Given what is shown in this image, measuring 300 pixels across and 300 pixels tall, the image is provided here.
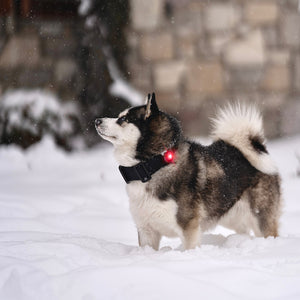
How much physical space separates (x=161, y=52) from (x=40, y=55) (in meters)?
1.66

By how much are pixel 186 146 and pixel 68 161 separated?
138 inches

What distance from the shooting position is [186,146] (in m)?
3.16

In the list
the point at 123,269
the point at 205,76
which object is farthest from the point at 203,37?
the point at 123,269

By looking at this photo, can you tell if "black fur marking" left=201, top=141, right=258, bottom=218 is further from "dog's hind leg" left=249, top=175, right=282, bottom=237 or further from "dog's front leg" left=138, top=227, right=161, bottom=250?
"dog's front leg" left=138, top=227, right=161, bottom=250

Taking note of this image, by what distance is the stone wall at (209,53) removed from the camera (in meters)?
6.63

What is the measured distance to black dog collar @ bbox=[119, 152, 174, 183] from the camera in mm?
2971

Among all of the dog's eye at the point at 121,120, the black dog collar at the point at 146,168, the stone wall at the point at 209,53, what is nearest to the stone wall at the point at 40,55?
the stone wall at the point at 209,53

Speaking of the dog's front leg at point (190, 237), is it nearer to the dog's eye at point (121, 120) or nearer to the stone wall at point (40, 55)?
the dog's eye at point (121, 120)

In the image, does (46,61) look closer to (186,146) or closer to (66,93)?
(66,93)

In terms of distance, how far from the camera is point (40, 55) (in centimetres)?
680

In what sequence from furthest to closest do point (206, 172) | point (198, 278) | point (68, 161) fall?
point (68, 161) < point (206, 172) < point (198, 278)

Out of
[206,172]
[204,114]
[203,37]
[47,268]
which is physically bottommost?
[47,268]

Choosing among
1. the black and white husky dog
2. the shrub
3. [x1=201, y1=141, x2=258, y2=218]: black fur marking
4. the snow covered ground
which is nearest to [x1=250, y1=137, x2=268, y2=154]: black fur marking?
the black and white husky dog

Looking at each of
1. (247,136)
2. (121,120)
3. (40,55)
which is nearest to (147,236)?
(121,120)
